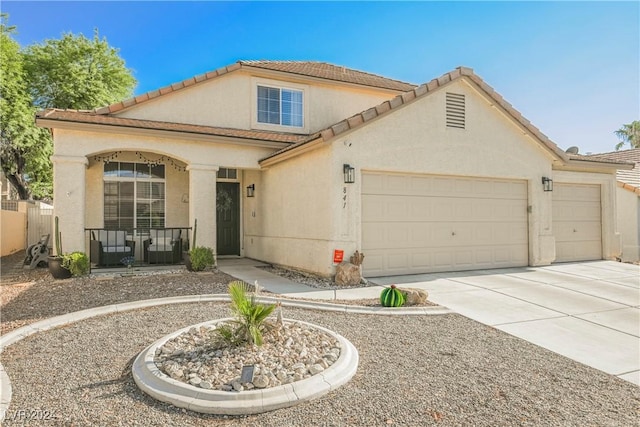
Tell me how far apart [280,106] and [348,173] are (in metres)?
5.40

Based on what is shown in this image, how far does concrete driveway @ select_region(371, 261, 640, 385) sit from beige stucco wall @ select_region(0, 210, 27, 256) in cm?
1481

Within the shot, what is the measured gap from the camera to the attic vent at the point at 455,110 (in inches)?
408

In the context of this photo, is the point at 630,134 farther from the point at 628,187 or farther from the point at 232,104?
the point at 232,104

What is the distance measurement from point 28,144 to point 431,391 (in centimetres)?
2596

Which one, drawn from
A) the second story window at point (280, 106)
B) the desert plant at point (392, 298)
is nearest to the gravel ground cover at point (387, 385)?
the desert plant at point (392, 298)

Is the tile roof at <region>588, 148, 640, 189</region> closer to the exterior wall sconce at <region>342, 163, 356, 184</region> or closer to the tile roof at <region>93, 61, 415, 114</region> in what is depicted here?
the tile roof at <region>93, 61, 415, 114</region>

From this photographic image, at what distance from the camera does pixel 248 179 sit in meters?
13.5

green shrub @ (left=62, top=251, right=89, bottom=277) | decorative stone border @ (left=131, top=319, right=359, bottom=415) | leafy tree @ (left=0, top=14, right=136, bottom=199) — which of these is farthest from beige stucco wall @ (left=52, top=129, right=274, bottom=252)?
leafy tree @ (left=0, top=14, right=136, bottom=199)

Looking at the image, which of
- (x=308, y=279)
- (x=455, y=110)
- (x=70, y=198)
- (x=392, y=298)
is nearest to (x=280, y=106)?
(x=455, y=110)

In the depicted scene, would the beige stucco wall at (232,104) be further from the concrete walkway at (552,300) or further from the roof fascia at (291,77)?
the concrete walkway at (552,300)

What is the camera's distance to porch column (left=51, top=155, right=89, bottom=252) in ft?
32.2

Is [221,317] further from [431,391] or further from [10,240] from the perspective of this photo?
[10,240]

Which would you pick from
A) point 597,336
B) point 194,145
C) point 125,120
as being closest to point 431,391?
point 597,336

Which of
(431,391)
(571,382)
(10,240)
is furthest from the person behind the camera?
(10,240)
